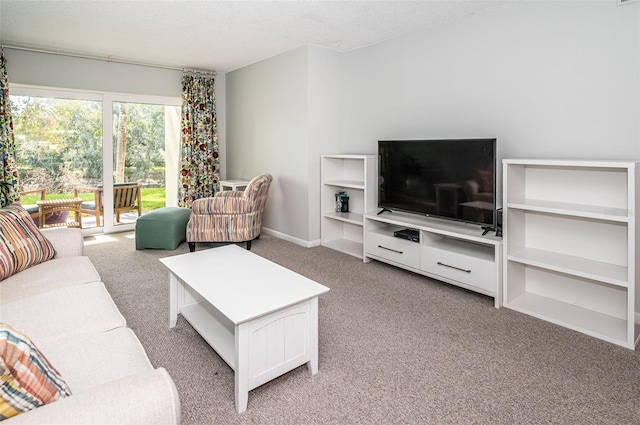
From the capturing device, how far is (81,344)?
62.6 inches

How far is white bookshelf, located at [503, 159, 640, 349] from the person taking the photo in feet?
8.04

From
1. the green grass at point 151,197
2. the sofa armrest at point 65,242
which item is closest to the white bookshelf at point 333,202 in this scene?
the sofa armrest at point 65,242

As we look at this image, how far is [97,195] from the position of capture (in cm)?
551

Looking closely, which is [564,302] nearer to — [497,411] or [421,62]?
[497,411]

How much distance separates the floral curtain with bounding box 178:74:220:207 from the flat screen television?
3.26m

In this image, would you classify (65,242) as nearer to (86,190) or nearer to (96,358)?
(96,358)

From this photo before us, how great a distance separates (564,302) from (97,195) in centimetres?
574

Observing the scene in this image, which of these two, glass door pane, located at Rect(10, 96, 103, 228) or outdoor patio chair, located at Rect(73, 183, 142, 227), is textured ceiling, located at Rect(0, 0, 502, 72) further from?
outdoor patio chair, located at Rect(73, 183, 142, 227)

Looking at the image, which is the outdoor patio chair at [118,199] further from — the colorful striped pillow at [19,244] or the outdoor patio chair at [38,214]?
the colorful striped pillow at [19,244]

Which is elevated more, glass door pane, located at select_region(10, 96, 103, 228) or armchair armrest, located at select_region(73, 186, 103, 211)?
glass door pane, located at select_region(10, 96, 103, 228)

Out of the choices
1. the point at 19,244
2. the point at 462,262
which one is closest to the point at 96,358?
the point at 19,244

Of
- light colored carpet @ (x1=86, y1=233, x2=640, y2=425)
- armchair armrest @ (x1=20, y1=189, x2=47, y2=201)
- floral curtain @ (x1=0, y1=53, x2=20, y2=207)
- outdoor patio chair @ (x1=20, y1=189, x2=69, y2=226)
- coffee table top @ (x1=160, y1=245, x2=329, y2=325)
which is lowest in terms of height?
light colored carpet @ (x1=86, y1=233, x2=640, y2=425)

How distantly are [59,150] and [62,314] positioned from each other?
4.19m

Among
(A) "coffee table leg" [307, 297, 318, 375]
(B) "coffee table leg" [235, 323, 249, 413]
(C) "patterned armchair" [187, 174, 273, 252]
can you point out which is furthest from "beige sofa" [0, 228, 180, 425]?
(C) "patterned armchair" [187, 174, 273, 252]
